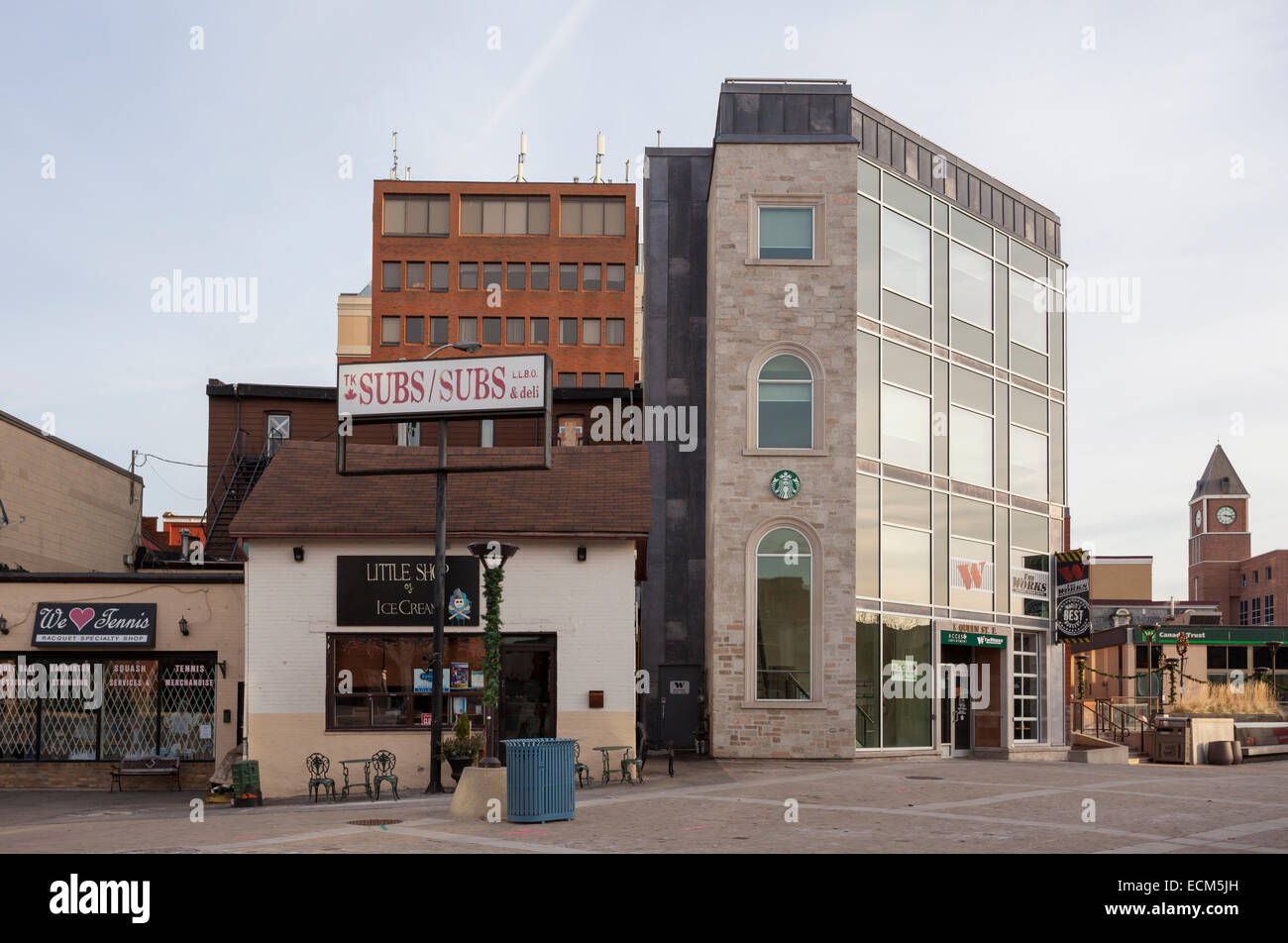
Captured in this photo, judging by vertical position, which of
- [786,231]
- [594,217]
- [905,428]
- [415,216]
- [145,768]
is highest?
[594,217]

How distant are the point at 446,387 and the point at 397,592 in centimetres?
405

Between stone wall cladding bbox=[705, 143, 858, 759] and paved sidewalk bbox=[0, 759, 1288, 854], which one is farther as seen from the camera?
stone wall cladding bbox=[705, 143, 858, 759]

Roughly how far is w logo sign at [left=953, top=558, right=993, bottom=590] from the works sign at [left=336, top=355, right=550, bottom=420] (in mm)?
14162

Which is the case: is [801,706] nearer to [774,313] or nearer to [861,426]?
[861,426]

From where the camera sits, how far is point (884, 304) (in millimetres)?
30359

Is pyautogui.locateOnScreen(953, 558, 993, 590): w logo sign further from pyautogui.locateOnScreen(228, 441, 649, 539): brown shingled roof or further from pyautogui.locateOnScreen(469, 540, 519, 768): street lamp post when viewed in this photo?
pyautogui.locateOnScreen(469, 540, 519, 768): street lamp post

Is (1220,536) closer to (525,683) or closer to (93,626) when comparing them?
(525,683)

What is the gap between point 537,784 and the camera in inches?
642

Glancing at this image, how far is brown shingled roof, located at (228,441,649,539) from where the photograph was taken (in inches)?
933

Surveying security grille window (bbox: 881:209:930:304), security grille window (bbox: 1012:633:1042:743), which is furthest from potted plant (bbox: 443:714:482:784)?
security grille window (bbox: 1012:633:1042:743)

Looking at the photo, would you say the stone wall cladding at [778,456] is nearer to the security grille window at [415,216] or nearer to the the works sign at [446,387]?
the the works sign at [446,387]

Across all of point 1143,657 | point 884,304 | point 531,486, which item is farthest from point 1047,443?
point 1143,657

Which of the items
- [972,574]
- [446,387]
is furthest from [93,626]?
[972,574]

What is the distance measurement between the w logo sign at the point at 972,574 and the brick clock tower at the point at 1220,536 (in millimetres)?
97829
